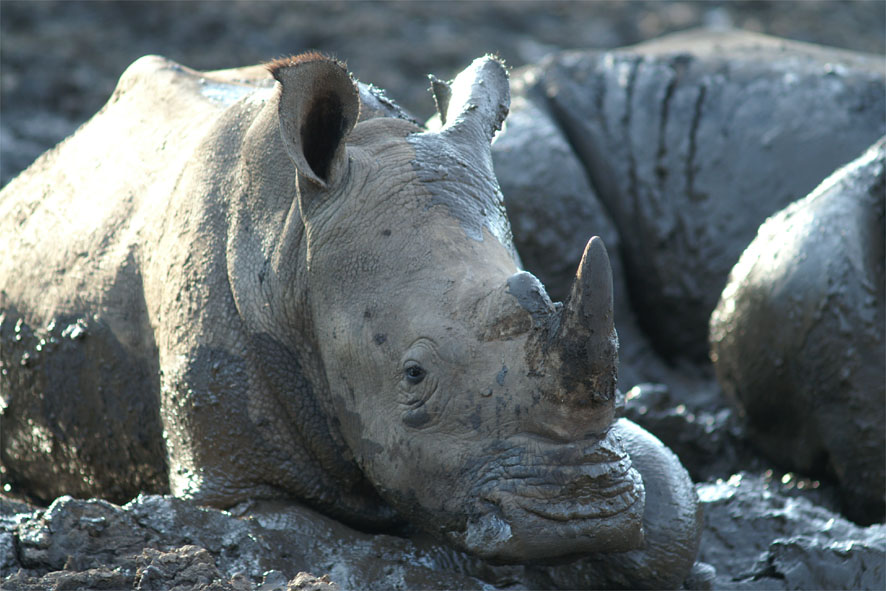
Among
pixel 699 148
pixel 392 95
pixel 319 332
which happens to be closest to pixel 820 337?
pixel 699 148

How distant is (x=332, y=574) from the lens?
11.5ft

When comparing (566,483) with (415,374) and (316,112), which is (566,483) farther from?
(316,112)

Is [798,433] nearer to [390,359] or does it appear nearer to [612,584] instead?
[612,584]

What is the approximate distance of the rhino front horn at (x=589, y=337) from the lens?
3.08 meters

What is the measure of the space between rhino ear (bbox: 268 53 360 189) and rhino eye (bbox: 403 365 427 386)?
1.91ft

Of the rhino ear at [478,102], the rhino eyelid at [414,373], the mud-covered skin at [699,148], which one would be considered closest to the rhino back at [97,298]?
the rhino ear at [478,102]

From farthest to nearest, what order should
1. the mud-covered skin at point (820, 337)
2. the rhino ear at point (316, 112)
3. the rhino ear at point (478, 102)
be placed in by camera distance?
1. the mud-covered skin at point (820, 337)
2. the rhino ear at point (478, 102)
3. the rhino ear at point (316, 112)

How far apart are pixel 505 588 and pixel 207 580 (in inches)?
34.0

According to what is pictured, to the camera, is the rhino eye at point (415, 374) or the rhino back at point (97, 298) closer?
the rhino eye at point (415, 374)

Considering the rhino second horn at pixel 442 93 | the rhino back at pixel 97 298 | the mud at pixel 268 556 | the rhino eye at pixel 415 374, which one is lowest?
the mud at pixel 268 556

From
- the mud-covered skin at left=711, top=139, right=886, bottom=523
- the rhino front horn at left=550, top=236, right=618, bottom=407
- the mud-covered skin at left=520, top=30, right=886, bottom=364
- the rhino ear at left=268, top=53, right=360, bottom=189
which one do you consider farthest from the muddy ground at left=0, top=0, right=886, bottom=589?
the mud-covered skin at left=520, top=30, right=886, bottom=364

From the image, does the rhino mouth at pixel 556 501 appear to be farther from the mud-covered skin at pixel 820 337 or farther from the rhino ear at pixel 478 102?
the mud-covered skin at pixel 820 337

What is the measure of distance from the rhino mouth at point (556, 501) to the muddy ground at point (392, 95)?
1.21 feet

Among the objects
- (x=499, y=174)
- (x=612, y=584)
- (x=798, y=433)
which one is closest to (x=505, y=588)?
(x=612, y=584)
